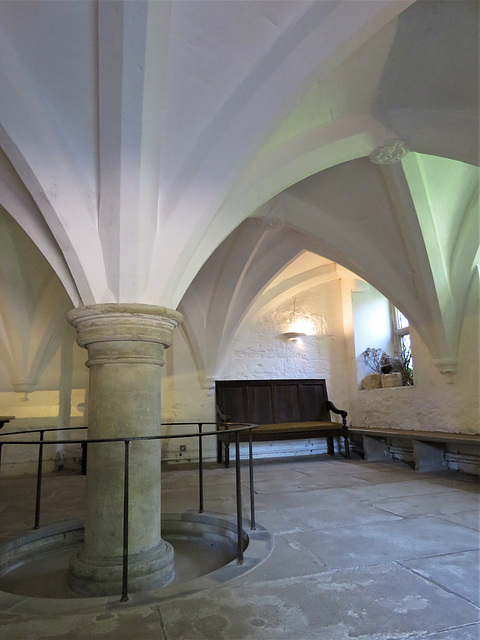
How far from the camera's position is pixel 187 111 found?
8.66 feet

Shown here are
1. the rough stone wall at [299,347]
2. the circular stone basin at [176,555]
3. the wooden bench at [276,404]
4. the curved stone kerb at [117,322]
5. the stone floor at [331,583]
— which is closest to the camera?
the stone floor at [331,583]

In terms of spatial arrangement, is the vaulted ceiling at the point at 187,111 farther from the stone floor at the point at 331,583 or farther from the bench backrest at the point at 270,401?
the bench backrest at the point at 270,401

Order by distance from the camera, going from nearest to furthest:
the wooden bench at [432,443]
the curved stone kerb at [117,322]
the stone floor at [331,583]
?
the stone floor at [331,583] < the curved stone kerb at [117,322] < the wooden bench at [432,443]

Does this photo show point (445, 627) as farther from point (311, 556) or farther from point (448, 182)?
point (448, 182)

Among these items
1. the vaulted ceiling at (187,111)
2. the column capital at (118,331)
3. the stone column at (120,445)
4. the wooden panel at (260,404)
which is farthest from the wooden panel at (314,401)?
the column capital at (118,331)

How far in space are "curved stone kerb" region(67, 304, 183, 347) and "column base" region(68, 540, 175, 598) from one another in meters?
1.30

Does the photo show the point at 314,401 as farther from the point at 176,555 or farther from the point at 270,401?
the point at 176,555

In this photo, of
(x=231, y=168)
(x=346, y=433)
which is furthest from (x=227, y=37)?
(x=346, y=433)

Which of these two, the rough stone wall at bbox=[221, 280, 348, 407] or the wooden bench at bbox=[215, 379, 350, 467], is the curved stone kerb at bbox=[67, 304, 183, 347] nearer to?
the wooden bench at bbox=[215, 379, 350, 467]

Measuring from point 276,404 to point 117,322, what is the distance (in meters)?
5.53

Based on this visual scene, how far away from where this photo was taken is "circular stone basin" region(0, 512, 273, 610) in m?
2.23

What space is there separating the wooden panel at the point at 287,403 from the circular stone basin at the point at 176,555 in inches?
170

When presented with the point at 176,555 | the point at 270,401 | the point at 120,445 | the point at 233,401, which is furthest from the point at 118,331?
the point at 270,401

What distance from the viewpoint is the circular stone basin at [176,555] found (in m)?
2.23
